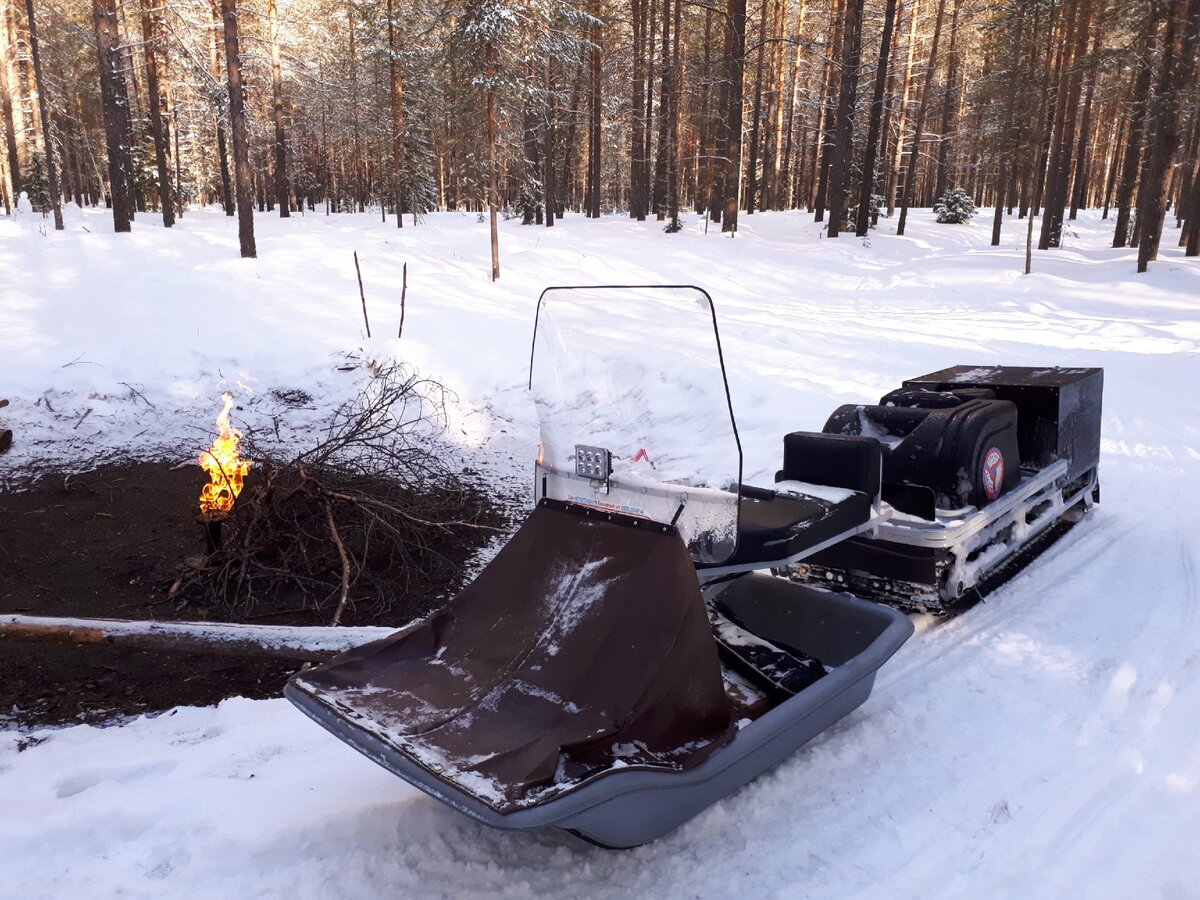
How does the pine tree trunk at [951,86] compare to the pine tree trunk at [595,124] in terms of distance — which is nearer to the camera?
the pine tree trunk at [595,124]

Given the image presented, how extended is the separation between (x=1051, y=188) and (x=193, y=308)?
24.7 metres

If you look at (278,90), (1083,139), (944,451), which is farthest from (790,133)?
(944,451)

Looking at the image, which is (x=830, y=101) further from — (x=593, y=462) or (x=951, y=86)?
(x=593, y=462)

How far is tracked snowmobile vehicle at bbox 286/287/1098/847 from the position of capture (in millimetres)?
2309

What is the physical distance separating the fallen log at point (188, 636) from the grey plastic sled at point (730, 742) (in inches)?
49.8

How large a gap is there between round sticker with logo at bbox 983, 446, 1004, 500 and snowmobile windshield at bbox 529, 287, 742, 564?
216 centimetres

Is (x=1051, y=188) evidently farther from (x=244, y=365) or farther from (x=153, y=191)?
(x=153, y=191)

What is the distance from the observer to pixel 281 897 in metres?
2.30

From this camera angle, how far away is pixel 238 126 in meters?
15.4

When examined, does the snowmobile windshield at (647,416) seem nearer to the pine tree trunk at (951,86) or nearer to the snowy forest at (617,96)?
the snowy forest at (617,96)

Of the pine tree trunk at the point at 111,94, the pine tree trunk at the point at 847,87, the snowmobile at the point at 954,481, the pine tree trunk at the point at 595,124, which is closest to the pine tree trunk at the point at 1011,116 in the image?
the pine tree trunk at the point at 847,87

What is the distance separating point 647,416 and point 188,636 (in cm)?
231

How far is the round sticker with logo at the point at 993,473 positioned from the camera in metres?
4.29

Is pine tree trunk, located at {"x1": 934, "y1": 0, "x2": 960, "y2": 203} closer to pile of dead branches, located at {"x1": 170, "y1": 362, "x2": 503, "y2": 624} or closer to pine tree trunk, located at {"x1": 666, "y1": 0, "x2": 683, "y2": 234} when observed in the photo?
pine tree trunk, located at {"x1": 666, "y1": 0, "x2": 683, "y2": 234}
